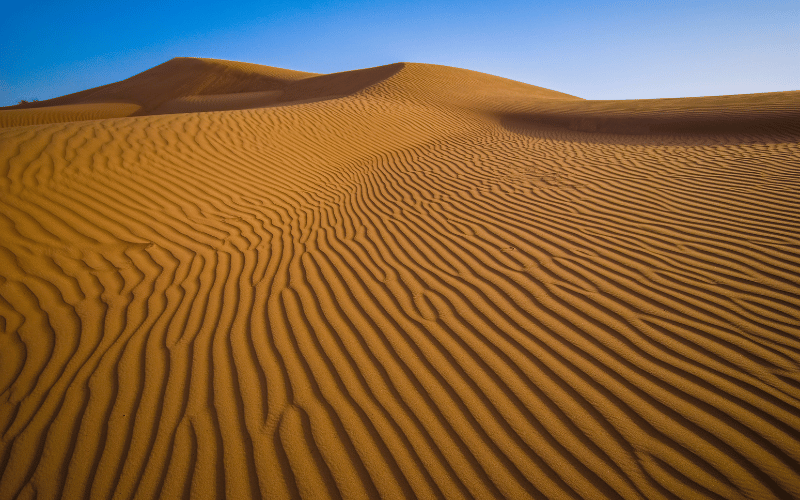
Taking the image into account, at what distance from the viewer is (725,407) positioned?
63.6 inches

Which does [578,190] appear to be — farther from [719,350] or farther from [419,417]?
[419,417]

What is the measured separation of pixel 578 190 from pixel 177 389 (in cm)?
→ 481

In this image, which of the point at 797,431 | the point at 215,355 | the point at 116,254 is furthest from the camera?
the point at 116,254

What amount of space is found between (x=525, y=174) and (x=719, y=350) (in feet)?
12.7

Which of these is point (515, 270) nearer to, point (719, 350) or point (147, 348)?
point (719, 350)

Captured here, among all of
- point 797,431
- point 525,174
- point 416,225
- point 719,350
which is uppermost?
point 525,174

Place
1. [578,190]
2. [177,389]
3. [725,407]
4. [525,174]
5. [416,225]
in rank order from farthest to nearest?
[525,174], [578,190], [416,225], [177,389], [725,407]

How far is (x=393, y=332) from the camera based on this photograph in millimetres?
2268

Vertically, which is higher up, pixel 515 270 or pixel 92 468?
pixel 515 270

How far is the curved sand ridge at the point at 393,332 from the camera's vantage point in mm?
1504

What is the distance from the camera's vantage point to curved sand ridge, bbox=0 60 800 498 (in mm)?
1504

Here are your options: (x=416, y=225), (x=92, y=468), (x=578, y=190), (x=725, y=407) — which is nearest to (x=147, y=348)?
(x=92, y=468)

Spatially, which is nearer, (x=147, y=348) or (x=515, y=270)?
(x=147, y=348)

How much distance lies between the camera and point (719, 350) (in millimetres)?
1927
